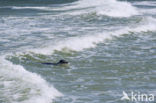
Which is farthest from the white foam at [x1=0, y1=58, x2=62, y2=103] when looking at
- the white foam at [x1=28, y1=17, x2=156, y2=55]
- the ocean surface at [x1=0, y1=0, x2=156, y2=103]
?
the white foam at [x1=28, y1=17, x2=156, y2=55]

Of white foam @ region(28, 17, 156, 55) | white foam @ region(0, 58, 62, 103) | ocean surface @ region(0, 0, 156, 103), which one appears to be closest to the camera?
white foam @ region(0, 58, 62, 103)

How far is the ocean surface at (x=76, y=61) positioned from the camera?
7.85 meters

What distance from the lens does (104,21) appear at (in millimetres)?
20875

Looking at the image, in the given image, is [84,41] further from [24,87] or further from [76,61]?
[24,87]

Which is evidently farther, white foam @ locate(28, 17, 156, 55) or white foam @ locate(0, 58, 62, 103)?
white foam @ locate(28, 17, 156, 55)

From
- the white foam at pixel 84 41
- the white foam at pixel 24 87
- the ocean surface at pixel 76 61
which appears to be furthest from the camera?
the white foam at pixel 84 41

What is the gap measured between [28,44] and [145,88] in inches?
247

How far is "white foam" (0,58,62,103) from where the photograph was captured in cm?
735

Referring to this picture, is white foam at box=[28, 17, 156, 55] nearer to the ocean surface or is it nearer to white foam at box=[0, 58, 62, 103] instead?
the ocean surface

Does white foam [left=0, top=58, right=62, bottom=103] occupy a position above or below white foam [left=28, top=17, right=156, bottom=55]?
above

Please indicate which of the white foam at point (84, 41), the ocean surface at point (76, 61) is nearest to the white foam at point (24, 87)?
the ocean surface at point (76, 61)

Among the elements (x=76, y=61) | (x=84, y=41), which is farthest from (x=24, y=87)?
(x=84, y=41)

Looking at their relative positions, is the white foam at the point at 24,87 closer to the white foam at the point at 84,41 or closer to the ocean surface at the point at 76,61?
the ocean surface at the point at 76,61

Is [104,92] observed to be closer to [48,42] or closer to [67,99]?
Answer: [67,99]
